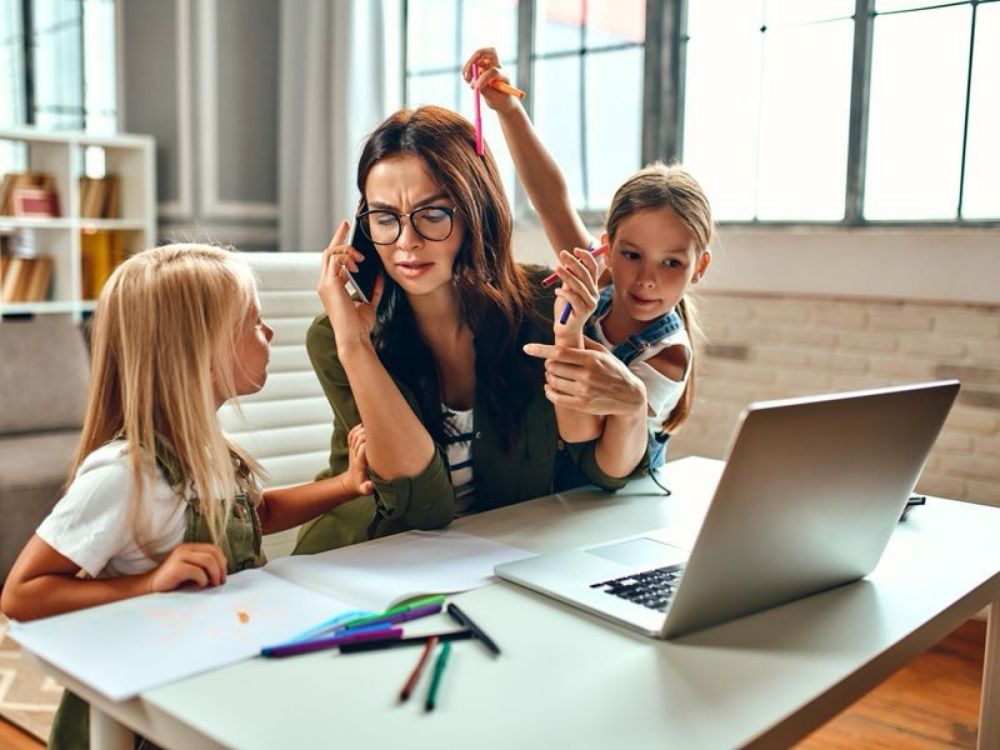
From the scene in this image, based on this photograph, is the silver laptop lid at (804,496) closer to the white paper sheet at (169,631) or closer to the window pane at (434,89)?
the white paper sheet at (169,631)

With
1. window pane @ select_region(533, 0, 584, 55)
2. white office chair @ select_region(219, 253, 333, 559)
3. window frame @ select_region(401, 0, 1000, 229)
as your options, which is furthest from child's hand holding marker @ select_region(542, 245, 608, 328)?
window pane @ select_region(533, 0, 584, 55)

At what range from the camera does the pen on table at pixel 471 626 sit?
923 mm

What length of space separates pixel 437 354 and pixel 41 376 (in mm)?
2306

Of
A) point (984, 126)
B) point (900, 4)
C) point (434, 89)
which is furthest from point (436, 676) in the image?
point (434, 89)

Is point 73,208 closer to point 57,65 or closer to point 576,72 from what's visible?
point 57,65

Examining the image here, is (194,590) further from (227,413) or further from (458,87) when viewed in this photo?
(458,87)

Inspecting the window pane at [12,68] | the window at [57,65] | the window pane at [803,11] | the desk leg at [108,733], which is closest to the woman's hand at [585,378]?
the desk leg at [108,733]

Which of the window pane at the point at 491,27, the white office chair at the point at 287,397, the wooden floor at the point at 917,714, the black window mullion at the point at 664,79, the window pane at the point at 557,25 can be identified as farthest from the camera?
the window pane at the point at 491,27

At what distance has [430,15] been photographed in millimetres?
4102

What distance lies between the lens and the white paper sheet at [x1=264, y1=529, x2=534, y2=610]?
1.08 meters

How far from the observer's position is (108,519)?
3.57 feet

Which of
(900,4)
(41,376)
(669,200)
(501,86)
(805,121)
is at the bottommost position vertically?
(41,376)

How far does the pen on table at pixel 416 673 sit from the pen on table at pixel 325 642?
3cm

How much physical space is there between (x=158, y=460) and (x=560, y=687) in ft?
1.77
